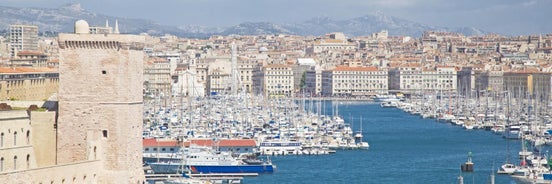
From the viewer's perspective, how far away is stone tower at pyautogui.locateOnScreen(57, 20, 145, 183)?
20172 millimetres

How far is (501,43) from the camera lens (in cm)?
16325

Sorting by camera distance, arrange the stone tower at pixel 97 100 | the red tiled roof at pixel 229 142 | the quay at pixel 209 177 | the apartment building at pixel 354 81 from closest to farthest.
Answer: the stone tower at pixel 97 100
the quay at pixel 209 177
the red tiled roof at pixel 229 142
the apartment building at pixel 354 81

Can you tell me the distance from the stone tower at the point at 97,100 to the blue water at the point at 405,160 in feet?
60.4

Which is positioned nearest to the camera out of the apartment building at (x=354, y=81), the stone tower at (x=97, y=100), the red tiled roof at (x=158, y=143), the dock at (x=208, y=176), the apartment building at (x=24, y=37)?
the stone tower at (x=97, y=100)

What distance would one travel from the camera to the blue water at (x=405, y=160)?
40.6 meters

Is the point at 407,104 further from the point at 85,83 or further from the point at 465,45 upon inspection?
the point at 85,83

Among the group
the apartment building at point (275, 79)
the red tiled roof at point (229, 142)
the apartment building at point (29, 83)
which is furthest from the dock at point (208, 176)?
the apartment building at point (275, 79)

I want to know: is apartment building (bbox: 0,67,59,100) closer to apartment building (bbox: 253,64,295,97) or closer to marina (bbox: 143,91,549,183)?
marina (bbox: 143,91,549,183)

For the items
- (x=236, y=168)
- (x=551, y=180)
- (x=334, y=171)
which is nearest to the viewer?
(x=551, y=180)

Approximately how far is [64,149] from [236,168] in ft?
63.9

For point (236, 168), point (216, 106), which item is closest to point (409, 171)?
point (236, 168)

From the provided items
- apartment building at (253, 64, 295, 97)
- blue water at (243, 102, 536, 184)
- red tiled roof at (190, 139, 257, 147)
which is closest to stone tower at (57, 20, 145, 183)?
blue water at (243, 102, 536, 184)

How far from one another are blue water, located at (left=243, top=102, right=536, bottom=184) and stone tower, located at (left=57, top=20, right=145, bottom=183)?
60.4 ft

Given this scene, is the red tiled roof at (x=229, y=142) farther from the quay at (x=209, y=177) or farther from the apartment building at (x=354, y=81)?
the apartment building at (x=354, y=81)
